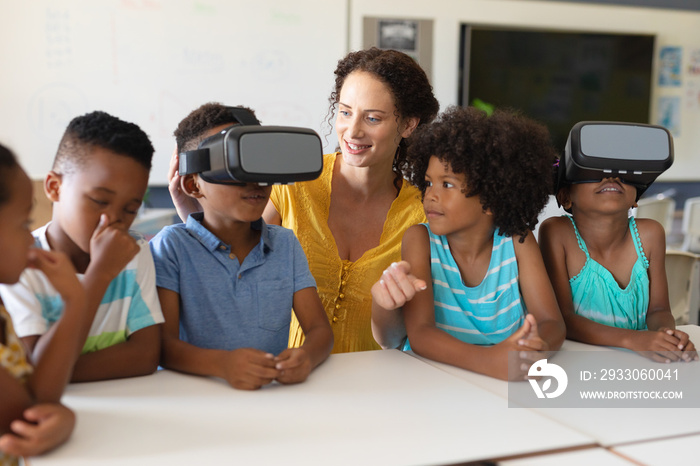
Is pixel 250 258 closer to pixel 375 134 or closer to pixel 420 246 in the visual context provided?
pixel 420 246

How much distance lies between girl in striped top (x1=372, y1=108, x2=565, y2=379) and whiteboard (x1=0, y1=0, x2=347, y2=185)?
110 inches

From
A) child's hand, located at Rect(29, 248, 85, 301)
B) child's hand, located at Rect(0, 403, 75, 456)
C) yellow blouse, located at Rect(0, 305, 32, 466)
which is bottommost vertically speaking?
child's hand, located at Rect(0, 403, 75, 456)

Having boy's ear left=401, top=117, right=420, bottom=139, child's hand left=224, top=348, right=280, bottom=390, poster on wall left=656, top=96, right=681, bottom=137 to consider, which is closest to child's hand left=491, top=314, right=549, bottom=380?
child's hand left=224, top=348, right=280, bottom=390

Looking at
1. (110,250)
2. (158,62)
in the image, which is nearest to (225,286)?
(110,250)

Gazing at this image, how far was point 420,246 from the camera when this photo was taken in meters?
1.45

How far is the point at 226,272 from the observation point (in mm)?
1350

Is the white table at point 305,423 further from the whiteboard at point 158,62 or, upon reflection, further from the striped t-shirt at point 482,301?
the whiteboard at point 158,62

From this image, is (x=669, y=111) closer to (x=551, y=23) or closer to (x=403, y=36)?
(x=551, y=23)

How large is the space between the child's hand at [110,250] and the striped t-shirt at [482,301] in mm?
681

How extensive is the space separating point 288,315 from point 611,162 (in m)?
0.78

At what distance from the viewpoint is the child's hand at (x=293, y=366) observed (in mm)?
1062

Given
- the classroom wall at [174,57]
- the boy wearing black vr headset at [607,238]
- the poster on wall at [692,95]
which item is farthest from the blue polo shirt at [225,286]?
the poster on wall at [692,95]

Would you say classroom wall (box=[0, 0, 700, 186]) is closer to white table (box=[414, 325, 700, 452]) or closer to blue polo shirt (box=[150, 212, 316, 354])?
blue polo shirt (box=[150, 212, 316, 354])

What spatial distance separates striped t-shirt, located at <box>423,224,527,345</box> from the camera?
1.40m
